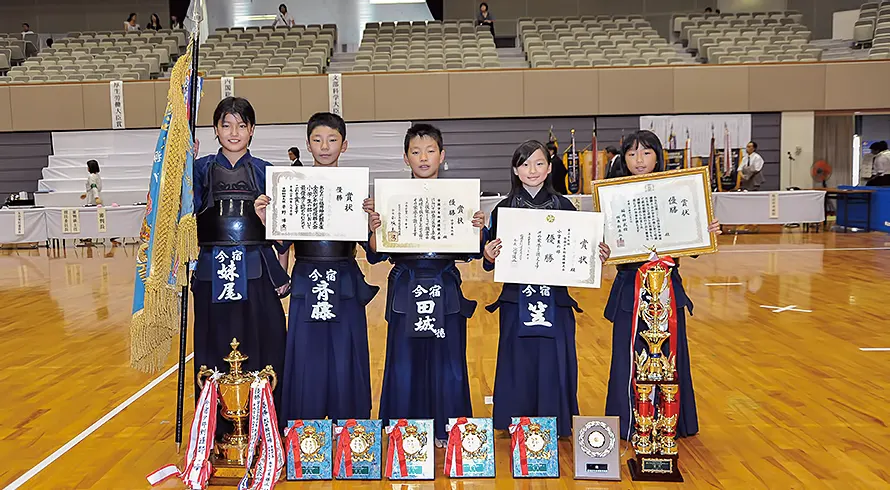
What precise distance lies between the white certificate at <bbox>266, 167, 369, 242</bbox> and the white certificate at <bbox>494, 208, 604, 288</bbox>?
602 mm

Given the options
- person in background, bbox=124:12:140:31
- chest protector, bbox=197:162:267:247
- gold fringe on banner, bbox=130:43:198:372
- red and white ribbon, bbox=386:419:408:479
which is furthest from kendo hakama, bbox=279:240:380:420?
person in background, bbox=124:12:140:31

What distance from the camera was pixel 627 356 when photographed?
10.9ft

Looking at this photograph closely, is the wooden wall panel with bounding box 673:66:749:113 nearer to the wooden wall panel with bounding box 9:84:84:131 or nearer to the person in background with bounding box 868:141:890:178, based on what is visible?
the person in background with bounding box 868:141:890:178

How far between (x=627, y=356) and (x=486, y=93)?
12.4m

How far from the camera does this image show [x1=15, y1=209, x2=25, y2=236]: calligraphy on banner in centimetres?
1266

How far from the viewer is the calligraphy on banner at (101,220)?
12758 millimetres

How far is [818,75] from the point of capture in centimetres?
1491

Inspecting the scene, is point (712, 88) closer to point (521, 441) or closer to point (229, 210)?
point (521, 441)

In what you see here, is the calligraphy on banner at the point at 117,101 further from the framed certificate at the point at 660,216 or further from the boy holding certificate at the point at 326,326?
the framed certificate at the point at 660,216

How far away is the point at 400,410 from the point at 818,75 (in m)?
14.6

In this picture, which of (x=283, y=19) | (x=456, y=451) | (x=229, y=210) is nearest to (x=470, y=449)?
(x=456, y=451)

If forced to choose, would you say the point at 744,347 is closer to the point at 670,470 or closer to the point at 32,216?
the point at 670,470

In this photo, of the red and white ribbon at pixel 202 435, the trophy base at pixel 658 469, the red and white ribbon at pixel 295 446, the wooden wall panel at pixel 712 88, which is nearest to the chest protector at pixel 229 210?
the red and white ribbon at pixel 202 435

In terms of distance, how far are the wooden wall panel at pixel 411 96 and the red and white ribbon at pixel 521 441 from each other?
12.8 metres
